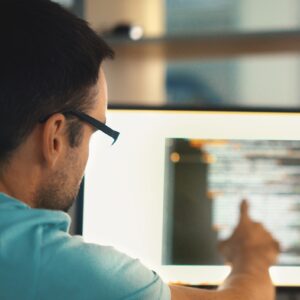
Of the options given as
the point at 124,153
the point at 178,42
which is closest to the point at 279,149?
the point at 124,153

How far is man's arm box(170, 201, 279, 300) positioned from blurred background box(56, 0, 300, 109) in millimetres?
206

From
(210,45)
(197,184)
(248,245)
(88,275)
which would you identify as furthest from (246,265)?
(210,45)

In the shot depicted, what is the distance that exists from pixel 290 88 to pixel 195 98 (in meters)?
0.30

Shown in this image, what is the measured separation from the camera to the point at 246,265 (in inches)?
35.8

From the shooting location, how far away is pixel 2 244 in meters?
0.68

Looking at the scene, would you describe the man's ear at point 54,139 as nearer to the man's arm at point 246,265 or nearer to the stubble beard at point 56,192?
the stubble beard at point 56,192

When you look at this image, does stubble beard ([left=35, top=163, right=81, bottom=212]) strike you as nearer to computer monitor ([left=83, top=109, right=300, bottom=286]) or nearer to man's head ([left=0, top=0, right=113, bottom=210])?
man's head ([left=0, top=0, right=113, bottom=210])

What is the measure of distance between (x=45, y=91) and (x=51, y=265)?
0.59ft

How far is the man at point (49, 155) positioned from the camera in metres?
0.69

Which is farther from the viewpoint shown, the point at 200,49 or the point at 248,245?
the point at 200,49

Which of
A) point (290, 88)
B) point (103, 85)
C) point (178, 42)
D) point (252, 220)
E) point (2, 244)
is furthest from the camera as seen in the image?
point (290, 88)

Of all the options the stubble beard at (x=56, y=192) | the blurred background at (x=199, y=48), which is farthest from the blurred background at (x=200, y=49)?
the stubble beard at (x=56, y=192)

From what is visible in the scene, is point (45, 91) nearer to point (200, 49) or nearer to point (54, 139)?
point (54, 139)

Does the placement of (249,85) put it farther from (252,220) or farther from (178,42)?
(252,220)
